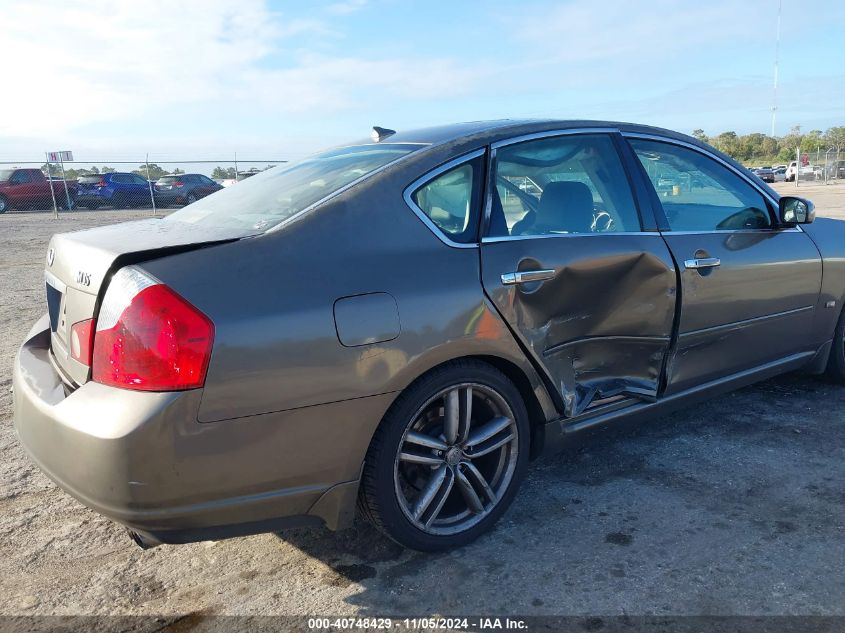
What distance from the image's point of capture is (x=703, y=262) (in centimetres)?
328

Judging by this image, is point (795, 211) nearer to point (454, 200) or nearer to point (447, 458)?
point (454, 200)

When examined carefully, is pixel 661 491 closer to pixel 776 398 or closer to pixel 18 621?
pixel 776 398

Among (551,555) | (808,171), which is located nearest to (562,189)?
(551,555)

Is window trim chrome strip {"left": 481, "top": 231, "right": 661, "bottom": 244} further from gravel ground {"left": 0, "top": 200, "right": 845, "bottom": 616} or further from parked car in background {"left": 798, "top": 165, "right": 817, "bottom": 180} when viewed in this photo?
parked car in background {"left": 798, "top": 165, "right": 817, "bottom": 180}

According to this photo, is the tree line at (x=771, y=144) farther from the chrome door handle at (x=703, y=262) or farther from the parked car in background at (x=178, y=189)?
the chrome door handle at (x=703, y=262)

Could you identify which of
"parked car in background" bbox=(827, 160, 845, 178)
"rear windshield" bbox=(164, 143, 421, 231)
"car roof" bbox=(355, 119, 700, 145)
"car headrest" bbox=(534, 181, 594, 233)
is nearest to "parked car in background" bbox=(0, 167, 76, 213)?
"rear windshield" bbox=(164, 143, 421, 231)

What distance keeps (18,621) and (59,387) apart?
768mm

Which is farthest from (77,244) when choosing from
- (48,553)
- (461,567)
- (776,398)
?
(776,398)

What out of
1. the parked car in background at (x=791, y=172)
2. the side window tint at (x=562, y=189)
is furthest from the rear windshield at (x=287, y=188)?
the parked car in background at (x=791, y=172)

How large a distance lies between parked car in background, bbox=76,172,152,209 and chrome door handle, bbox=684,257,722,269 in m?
25.3

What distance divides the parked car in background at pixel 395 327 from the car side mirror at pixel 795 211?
14cm

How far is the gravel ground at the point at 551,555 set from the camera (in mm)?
2354

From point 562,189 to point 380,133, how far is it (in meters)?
0.96

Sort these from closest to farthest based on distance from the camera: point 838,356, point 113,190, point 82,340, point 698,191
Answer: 1. point 82,340
2. point 698,191
3. point 838,356
4. point 113,190
